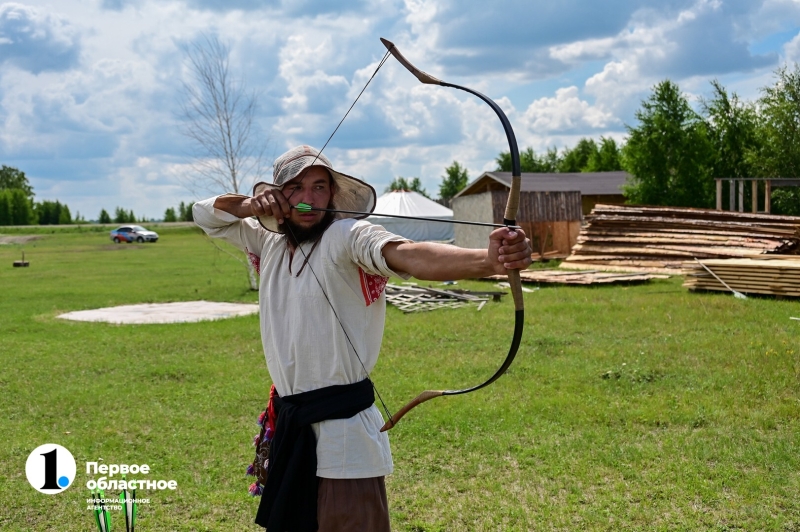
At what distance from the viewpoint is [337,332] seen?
2.37 meters

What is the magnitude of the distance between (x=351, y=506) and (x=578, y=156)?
50.6 metres

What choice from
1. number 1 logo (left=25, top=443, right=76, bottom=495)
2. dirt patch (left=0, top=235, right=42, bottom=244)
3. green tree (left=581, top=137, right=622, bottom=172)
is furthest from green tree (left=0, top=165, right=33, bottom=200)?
number 1 logo (left=25, top=443, right=76, bottom=495)

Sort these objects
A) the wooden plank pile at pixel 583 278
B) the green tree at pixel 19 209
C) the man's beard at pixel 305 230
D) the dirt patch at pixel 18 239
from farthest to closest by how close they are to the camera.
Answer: the green tree at pixel 19 209 < the dirt patch at pixel 18 239 < the wooden plank pile at pixel 583 278 < the man's beard at pixel 305 230

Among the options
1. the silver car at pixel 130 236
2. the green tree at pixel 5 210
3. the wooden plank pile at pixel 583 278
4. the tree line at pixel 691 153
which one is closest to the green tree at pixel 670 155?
the tree line at pixel 691 153

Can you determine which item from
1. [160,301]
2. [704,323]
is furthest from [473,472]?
[160,301]

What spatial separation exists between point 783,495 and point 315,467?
3.16m

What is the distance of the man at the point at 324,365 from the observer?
93.7 inches

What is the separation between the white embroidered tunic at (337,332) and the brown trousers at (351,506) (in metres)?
0.04

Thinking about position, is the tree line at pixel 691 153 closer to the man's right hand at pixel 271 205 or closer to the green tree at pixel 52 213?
the man's right hand at pixel 271 205

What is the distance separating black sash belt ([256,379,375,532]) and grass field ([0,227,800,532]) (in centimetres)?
167

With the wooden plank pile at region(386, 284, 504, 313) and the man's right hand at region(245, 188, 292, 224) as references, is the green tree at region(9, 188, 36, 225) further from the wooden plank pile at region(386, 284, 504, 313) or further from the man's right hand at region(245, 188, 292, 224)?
the man's right hand at region(245, 188, 292, 224)

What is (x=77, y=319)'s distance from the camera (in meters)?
12.0

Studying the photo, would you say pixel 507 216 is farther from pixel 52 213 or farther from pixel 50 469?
pixel 52 213

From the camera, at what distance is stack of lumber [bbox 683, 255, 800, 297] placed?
11.5 meters
